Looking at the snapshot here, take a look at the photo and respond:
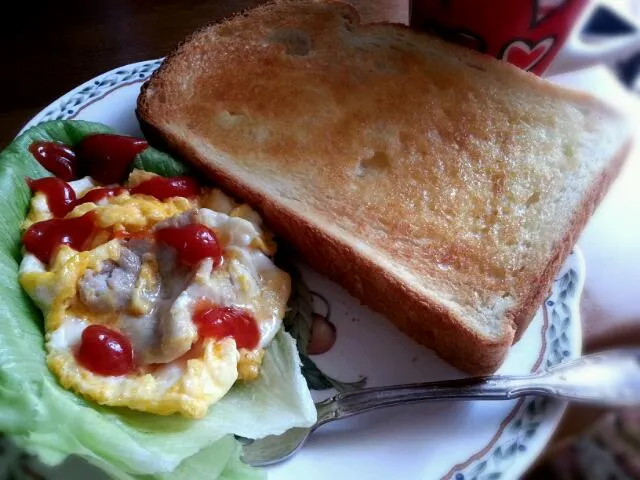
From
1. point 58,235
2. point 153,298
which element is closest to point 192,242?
point 153,298

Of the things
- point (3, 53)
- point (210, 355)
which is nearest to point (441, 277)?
point (210, 355)

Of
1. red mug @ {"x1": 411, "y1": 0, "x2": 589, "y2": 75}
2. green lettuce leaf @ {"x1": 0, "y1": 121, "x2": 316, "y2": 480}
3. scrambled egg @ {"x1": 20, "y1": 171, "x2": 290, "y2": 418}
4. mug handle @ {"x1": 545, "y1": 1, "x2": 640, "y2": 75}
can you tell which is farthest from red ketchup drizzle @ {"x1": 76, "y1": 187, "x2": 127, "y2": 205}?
mug handle @ {"x1": 545, "y1": 1, "x2": 640, "y2": 75}

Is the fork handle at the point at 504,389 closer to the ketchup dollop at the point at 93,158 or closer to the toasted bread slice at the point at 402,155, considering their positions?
the toasted bread slice at the point at 402,155

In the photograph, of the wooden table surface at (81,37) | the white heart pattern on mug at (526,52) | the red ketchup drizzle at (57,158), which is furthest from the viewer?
the wooden table surface at (81,37)

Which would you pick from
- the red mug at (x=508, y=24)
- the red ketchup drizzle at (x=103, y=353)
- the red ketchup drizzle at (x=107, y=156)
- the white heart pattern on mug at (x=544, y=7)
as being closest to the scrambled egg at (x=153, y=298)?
the red ketchup drizzle at (x=103, y=353)

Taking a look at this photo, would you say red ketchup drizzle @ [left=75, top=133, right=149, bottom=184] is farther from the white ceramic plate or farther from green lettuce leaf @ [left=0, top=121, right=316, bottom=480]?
the white ceramic plate

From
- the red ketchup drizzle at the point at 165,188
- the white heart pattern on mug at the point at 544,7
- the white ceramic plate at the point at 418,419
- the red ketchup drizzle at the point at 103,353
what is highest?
the white heart pattern on mug at the point at 544,7

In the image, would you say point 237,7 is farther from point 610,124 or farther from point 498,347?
point 498,347

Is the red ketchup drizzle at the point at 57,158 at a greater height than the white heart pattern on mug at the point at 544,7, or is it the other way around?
the white heart pattern on mug at the point at 544,7
